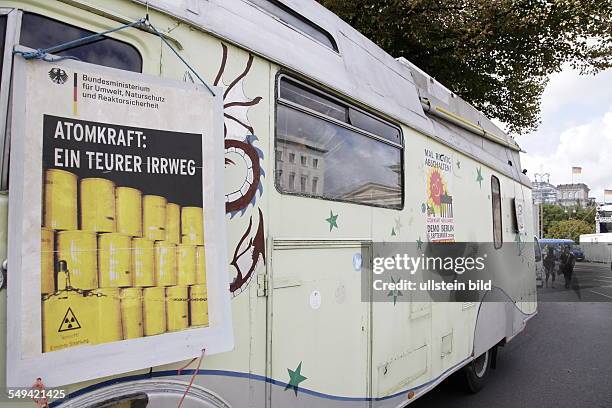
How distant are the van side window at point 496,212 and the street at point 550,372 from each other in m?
1.63

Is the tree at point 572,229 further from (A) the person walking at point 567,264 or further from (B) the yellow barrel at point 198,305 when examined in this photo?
(B) the yellow barrel at point 198,305

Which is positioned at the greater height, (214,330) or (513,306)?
(214,330)

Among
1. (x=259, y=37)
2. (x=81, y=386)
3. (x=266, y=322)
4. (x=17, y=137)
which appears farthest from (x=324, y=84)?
(x=81, y=386)

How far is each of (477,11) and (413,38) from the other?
1171mm

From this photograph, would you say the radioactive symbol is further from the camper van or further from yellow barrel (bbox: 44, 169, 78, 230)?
yellow barrel (bbox: 44, 169, 78, 230)

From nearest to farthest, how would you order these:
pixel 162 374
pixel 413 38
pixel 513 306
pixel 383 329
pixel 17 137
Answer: pixel 17 137
pixel 162 374
pixel 383 329
pixel 513 306
pixel 413 38

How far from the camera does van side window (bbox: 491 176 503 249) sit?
18.1 ft

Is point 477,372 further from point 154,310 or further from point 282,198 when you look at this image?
point 154,310

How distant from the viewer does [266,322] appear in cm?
234

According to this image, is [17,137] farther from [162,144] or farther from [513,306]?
[513,306]

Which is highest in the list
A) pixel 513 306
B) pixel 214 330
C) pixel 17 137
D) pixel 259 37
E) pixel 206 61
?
pixel 259 37

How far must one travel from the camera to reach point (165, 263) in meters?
1.85

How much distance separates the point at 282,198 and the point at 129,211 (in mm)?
856

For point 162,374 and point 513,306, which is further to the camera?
point 513,306
